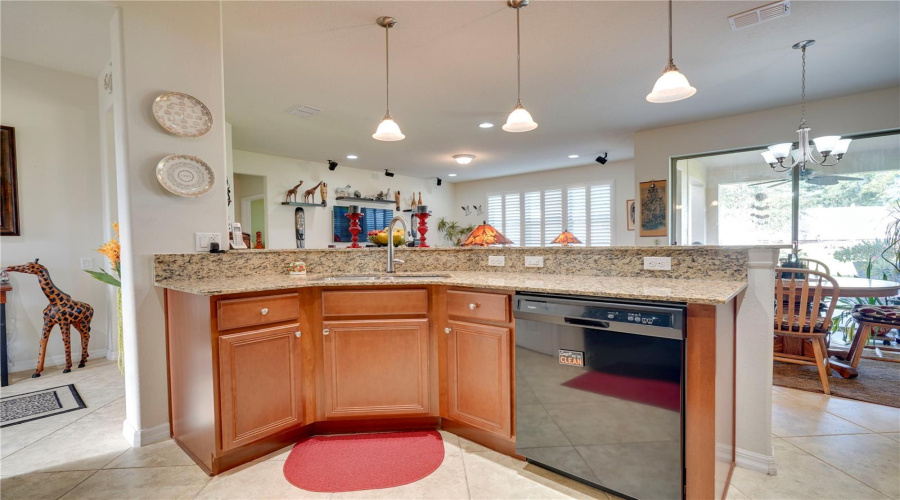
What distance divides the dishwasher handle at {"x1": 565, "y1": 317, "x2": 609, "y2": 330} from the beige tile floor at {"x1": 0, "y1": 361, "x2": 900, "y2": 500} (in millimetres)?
726

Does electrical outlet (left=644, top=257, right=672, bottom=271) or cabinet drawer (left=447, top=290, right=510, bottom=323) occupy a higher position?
electrical outlet (left=644, top=257, right=672, bottom=271)

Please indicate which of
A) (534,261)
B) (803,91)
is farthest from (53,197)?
(803,91)

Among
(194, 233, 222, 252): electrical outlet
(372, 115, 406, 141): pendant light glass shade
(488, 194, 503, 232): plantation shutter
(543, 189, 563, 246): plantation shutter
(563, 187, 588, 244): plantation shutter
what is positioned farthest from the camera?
(488, 194, 503, 232): plantation shutter

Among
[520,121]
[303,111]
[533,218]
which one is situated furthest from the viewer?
[533,218]

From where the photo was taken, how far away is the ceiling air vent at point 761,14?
95.1 inches

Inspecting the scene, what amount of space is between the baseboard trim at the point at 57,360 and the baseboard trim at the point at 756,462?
4.86 m

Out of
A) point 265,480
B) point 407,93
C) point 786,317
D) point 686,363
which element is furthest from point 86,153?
point 786,317

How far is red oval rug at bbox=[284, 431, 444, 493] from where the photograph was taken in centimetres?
176

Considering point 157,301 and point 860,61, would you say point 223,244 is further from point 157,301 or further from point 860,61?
point 860,61

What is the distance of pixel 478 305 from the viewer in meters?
1.96

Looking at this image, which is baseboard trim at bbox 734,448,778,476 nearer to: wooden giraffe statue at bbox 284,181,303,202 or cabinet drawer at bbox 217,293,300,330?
cabinet drawer at bbox 217,293,300,330

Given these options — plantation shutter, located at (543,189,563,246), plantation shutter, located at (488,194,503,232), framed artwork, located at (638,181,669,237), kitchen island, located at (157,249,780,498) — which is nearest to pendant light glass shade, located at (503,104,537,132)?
kitchen island, located at (157,249,780,498)

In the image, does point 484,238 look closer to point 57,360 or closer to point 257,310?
point 257,310

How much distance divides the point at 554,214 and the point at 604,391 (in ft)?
23.0
